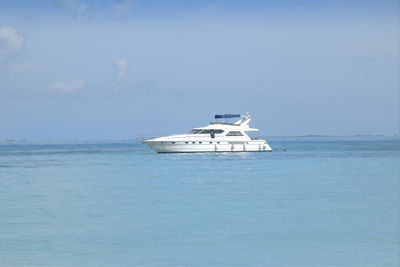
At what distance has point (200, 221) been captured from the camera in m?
23.4

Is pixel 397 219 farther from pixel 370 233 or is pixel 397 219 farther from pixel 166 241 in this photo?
pixel 166 241

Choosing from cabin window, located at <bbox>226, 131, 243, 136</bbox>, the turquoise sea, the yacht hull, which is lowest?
the turquoise sea

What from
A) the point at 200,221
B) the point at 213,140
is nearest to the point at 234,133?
the point at 213,140

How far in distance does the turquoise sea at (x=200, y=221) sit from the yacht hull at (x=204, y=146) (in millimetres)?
21810

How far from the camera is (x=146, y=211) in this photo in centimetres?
2631

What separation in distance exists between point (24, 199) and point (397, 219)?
18750mm

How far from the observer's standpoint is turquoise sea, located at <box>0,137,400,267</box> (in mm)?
17250

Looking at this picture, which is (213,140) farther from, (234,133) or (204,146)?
(234,133)

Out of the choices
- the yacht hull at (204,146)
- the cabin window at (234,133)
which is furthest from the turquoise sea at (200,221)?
the cabin window at (234,133)

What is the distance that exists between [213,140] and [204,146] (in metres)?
1.34

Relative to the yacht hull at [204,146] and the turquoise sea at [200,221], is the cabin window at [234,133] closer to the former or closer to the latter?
the yacht hull at [204,146]

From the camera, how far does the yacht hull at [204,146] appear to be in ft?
213

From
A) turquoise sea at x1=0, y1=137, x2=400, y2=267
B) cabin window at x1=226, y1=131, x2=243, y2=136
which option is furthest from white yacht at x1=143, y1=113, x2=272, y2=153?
turquoise sea at x1=0, y1=137, x2=400, y2=267

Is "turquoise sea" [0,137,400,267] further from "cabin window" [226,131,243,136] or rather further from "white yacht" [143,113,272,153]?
"cabin window" [226,131,243,136]
